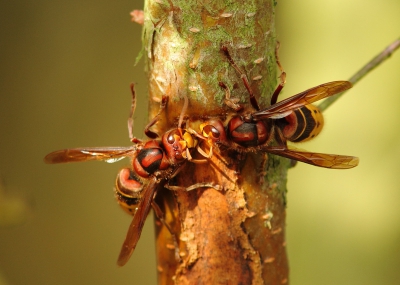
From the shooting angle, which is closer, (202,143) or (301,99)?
(202,143)

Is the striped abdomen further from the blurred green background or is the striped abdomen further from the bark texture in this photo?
the blurred green background

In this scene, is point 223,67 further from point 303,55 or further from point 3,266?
point 3,266

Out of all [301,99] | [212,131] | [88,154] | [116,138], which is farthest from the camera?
[116,138]

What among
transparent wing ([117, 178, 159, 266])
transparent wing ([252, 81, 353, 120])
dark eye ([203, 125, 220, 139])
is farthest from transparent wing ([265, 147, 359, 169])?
transparent wing ([117, 178, 159, 266])

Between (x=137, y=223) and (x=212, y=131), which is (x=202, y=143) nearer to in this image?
(x=212, y=131)

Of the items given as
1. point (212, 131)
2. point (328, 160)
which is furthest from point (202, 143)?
point (328, 160)

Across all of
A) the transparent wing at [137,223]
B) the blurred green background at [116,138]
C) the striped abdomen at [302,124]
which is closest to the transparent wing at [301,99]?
the striped abdomen at [302,124]

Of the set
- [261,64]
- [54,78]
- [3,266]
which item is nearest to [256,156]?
[261,64]
